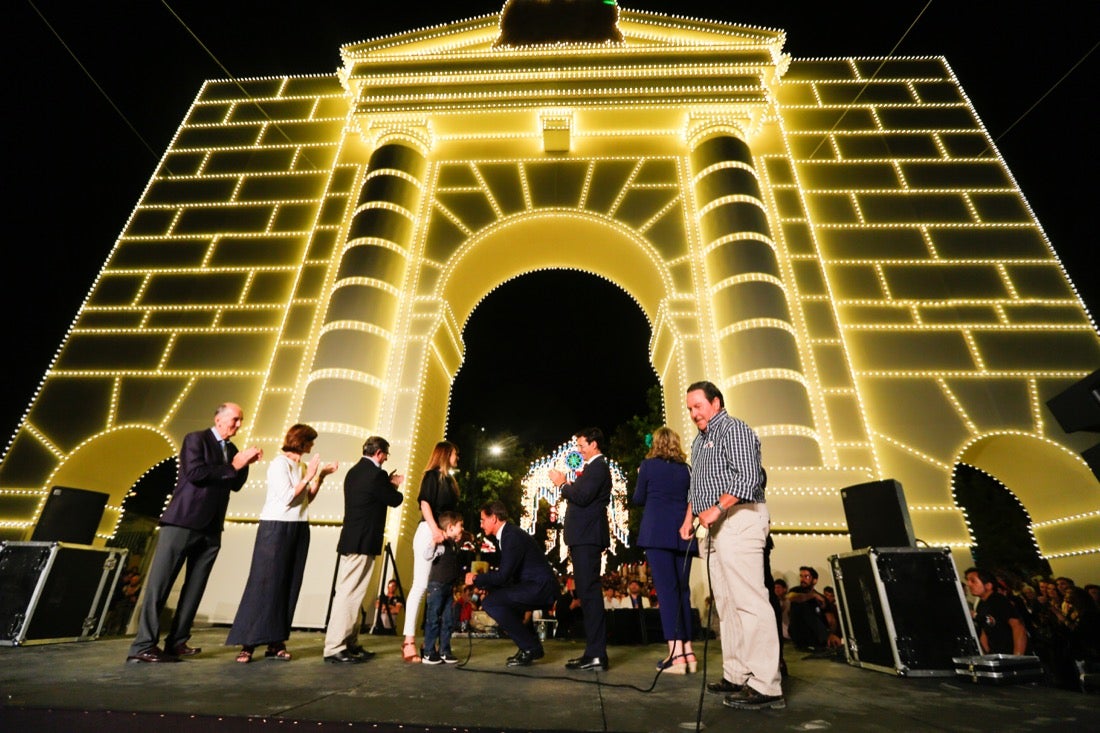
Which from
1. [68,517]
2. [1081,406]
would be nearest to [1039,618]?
[1081,406]

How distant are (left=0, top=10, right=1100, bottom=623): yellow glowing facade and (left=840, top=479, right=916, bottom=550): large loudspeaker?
2341mm

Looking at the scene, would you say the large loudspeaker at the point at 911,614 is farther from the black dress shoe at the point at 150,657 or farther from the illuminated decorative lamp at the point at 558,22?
the illuminated decorative lamp at the point at 558,22

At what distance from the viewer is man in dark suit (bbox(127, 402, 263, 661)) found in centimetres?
411

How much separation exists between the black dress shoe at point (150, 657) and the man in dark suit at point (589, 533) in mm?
2849

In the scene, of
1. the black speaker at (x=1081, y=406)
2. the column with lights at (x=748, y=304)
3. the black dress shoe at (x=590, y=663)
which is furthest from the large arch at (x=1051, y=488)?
the black dress shoe at (x=590, y=663)

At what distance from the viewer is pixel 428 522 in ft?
15.2

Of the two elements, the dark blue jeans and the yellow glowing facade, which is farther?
the yellow glowing facade

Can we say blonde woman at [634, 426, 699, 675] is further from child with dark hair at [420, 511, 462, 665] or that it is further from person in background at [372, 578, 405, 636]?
person in background at [372, 578, 405, 636]

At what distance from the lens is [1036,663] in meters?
3.73

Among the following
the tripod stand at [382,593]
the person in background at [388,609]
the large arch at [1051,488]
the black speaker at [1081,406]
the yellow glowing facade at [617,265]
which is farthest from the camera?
the yellow glowing facade at [617,265]

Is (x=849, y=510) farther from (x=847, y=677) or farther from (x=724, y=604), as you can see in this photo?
(x=724, y=604)

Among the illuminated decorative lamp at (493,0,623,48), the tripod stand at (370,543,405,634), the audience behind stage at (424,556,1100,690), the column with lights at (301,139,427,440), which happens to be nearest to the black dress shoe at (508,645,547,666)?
the audience behind stage at (424,556,1100,690)

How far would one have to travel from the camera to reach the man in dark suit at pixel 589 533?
4.27 m

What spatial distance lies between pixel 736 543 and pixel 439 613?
258cm
